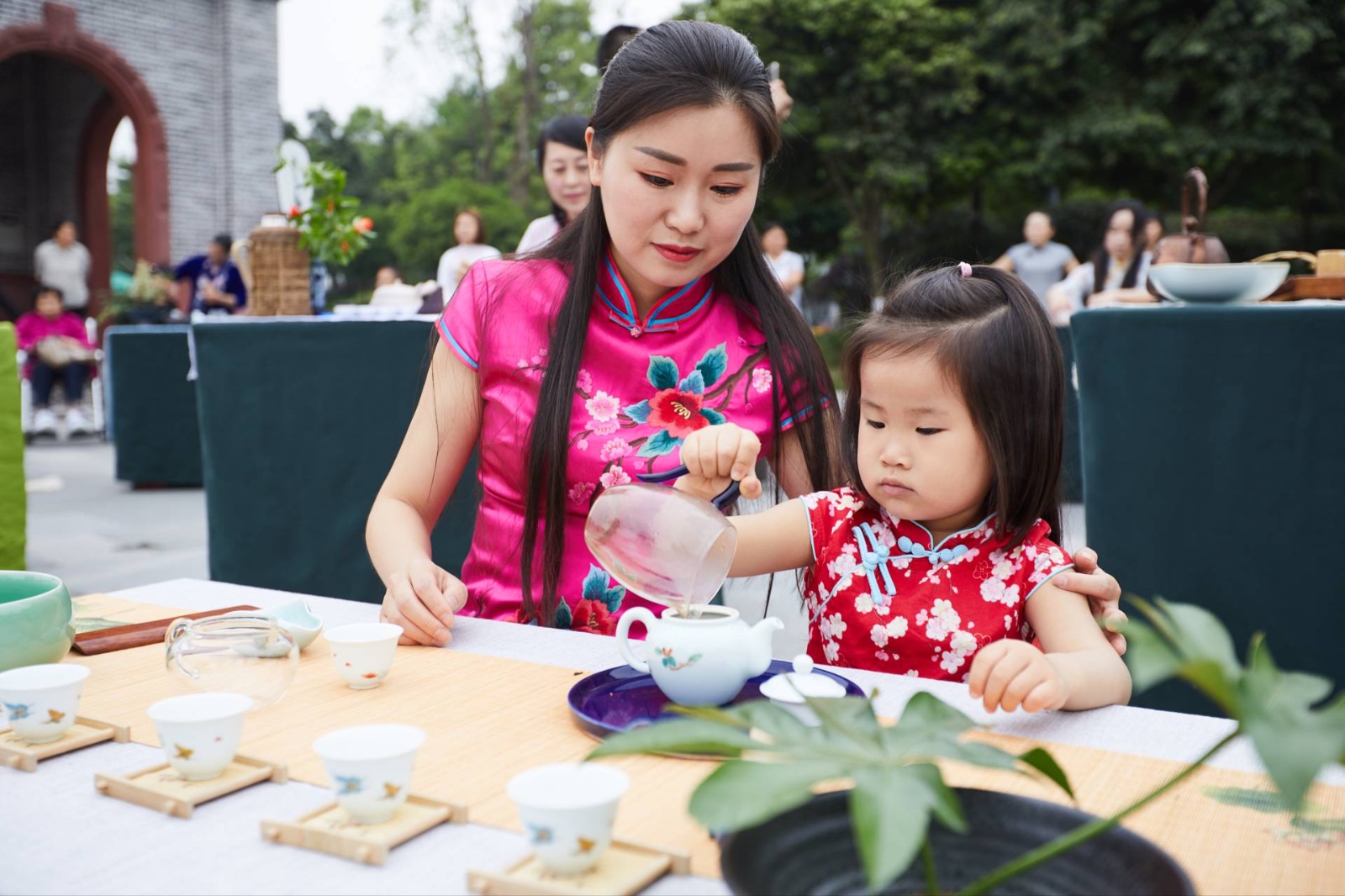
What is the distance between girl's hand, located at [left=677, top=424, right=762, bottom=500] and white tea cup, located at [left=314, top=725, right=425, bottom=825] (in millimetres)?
539

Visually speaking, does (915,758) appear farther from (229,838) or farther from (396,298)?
(396,298)

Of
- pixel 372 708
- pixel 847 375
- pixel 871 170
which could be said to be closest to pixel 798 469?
pixel 847 375

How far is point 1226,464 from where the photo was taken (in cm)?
223

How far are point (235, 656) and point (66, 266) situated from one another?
1175 cm

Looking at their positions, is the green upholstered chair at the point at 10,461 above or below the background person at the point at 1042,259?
below

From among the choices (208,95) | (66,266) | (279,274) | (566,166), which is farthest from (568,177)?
(208,95)

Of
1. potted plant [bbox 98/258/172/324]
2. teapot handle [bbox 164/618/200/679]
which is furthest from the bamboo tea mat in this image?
potted plant [bbox 98/258/172/324]

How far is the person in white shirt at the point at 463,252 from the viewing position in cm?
526

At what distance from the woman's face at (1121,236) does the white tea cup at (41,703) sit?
6.47 metres

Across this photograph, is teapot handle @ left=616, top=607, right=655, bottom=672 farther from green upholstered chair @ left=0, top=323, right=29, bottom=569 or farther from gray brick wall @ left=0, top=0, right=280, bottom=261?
gray brick wall @ left=0, top=0, right=280, bottom=261

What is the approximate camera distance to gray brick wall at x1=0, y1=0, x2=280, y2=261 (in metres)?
11.4

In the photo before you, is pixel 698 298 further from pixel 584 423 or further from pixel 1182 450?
pixel 1182 450

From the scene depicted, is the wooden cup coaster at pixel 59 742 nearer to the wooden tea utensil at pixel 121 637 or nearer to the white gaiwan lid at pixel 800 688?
the wooden tea utensil at pixel 121 637

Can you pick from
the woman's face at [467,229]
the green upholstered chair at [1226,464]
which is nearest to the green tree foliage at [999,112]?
the woman's face at [467,229]
